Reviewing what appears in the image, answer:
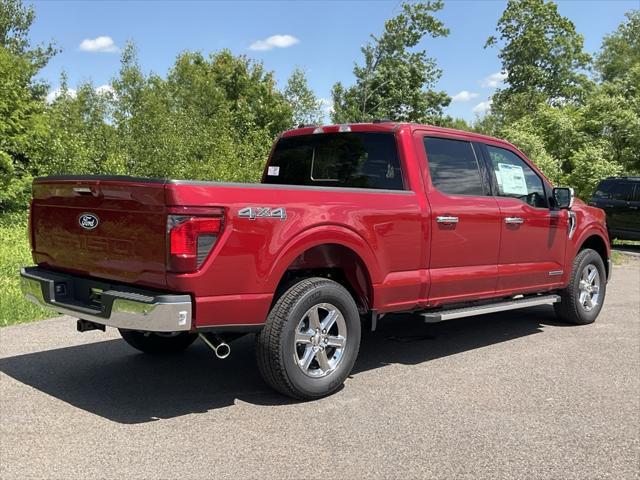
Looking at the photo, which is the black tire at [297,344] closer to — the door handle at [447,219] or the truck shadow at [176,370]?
the truck shadow at [176,370]

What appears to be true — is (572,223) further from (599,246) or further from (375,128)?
(375,128)

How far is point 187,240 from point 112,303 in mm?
651

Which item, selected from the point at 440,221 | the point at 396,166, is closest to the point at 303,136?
the point at 396,166

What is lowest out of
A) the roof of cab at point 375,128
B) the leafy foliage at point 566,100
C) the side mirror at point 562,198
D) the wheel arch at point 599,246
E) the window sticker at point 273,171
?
the wheel arch at point 599,246

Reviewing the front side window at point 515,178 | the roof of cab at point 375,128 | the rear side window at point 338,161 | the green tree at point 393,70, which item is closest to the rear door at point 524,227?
the front side window at point 515,178

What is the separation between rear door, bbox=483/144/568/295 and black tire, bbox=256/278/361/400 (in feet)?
6.66

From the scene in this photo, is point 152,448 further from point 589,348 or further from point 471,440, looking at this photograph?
point 589,348

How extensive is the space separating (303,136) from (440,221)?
155cm

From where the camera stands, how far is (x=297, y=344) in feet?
14.6

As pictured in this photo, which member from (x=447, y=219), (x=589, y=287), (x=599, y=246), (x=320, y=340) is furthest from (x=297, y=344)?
(x=599, y=246)

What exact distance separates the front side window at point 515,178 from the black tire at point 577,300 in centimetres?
98

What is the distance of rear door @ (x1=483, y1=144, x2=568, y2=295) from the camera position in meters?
6.01

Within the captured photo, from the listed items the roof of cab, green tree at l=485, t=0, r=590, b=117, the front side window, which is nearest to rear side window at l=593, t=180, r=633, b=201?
the front side window

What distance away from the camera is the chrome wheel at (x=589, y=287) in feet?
23.7
